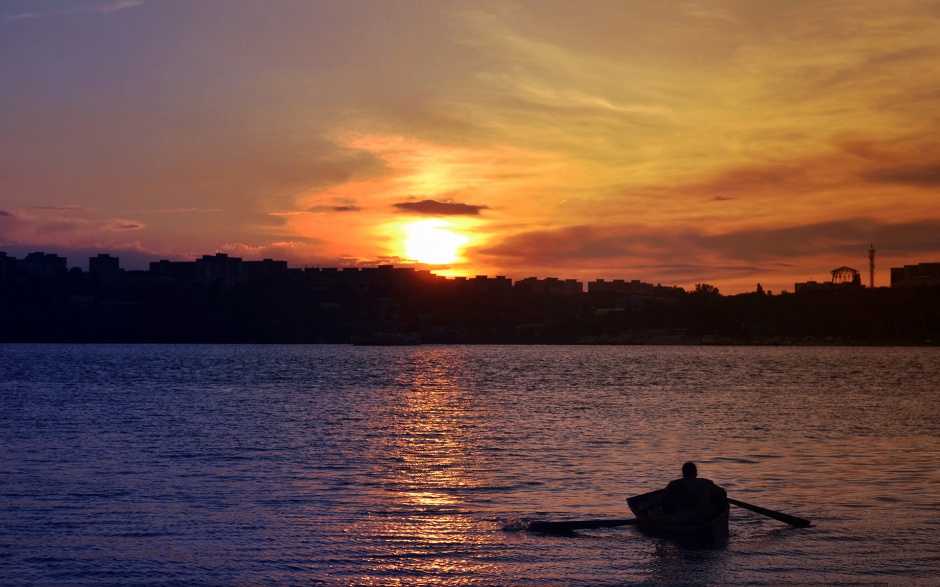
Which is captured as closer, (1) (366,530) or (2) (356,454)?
(1) (366,530)

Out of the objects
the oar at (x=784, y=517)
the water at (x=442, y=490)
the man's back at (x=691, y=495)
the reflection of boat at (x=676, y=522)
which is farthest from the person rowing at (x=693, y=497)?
the water at (x=442, y=490)

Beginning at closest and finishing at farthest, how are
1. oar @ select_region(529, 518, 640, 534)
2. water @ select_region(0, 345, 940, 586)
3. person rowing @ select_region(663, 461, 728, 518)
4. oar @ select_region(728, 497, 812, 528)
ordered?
water @ select_region(0, 345, 940, 586), person rowing @ select_region(663, 461, 728, 518), oar @ select_region(529, 518, 640, 534), oar @ select_region(728, 497, 812, 528)

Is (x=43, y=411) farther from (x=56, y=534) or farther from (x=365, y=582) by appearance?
(x=365, y=582)

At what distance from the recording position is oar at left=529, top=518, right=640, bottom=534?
28016 mm

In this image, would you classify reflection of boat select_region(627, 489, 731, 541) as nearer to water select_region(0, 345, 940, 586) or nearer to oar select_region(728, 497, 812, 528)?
water select_region(0, 345, 940, 586)

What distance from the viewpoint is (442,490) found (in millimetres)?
35625

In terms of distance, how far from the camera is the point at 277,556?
81.9 feet

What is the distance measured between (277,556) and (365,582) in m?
3.64

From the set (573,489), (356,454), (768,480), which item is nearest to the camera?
(573,489)

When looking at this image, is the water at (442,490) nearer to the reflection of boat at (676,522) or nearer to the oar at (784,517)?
the oar at (784,517)

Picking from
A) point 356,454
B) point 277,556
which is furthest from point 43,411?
point 277,556

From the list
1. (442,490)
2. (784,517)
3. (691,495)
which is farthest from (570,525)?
(442,490)

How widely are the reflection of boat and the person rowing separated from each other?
0.12m

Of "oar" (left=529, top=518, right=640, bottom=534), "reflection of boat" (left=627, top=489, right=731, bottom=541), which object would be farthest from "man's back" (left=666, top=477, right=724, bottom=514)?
"oar" (left=529, top=518, right=640, bottom=534)
